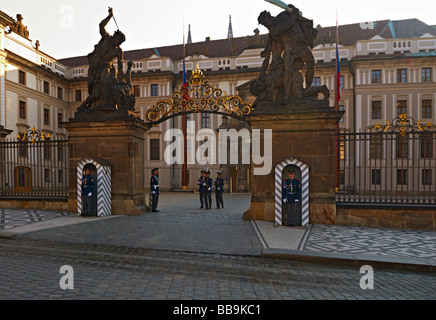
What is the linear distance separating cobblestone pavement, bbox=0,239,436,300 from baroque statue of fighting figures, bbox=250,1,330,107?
6242mm

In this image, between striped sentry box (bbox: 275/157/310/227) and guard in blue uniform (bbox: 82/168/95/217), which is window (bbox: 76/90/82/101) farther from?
striped sentry box (bbox: 275/157/310/227)

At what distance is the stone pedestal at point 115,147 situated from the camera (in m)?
12.9

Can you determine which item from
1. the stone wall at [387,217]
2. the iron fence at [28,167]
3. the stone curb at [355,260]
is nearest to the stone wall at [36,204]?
the iron fence at [28,167]

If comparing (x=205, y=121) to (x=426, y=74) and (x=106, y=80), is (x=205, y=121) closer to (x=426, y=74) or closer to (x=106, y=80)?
(x=426, y=74)

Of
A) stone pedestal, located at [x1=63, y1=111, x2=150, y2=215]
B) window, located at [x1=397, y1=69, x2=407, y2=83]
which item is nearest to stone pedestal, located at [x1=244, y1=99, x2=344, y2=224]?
stone pedestal, located at [x1=63, y1=111, x2=150, y2=215]

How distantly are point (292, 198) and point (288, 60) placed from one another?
4.47m

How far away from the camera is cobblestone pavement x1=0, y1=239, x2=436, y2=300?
4.73 m

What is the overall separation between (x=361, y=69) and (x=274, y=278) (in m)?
34.0

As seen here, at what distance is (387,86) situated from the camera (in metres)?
34.4

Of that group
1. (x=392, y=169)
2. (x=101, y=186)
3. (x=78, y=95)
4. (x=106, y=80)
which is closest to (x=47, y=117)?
(x=78, y=95)

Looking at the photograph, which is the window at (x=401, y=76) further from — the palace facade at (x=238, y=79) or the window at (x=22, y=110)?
the window at (x=22, y=110)

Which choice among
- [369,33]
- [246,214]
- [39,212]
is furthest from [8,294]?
[369,33]

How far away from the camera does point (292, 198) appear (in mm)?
10266

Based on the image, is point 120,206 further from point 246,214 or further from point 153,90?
point 153,90
